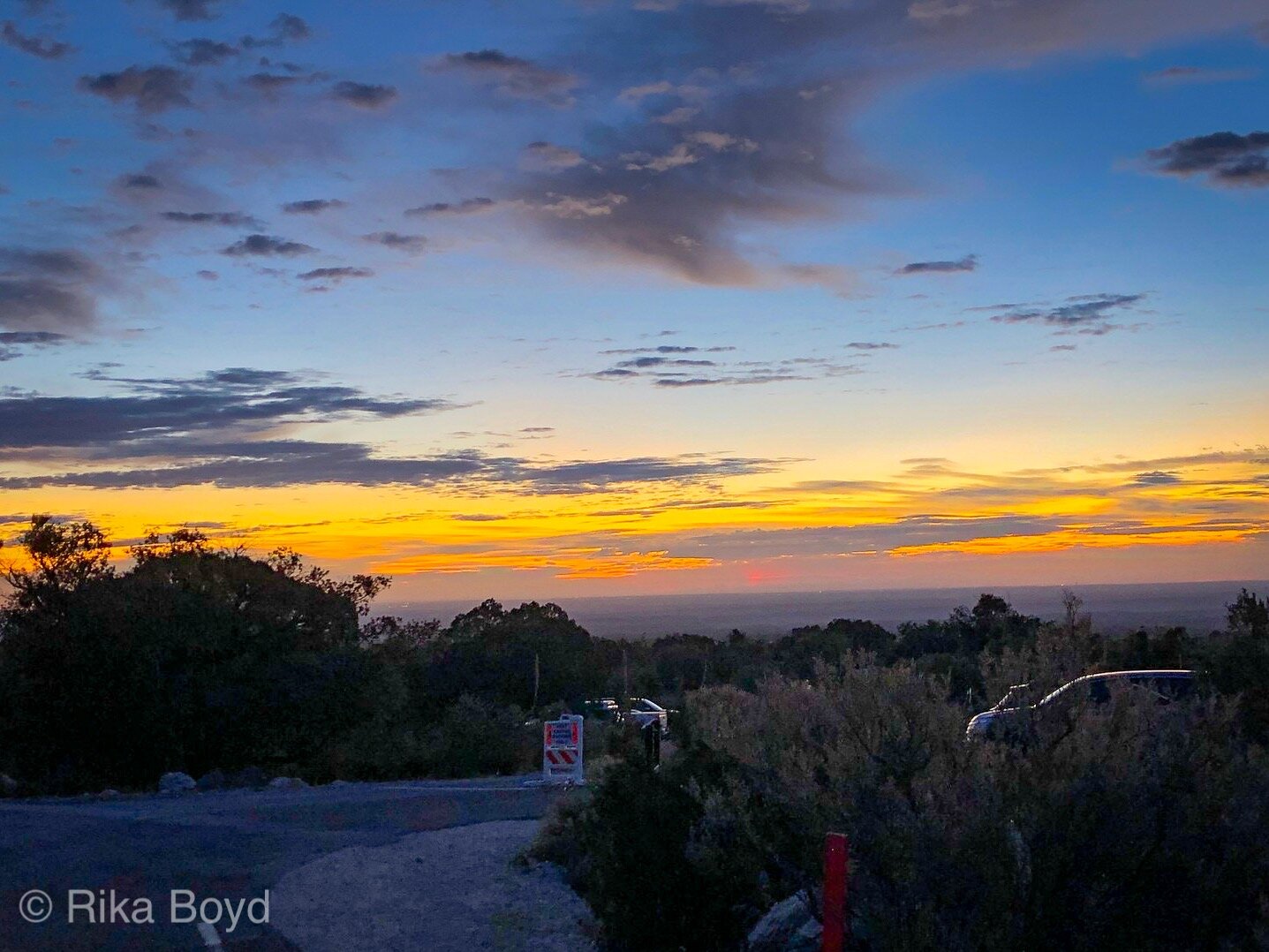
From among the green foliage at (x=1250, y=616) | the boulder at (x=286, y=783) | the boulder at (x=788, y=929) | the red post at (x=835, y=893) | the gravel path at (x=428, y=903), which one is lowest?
the boulder at (x=286, y=783)

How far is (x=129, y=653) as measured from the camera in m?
25.5

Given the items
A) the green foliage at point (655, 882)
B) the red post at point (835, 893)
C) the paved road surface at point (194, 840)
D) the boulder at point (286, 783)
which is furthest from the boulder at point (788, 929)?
the boulder at point (286, 783)

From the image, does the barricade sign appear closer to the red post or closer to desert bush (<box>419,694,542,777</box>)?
desert bush (<box>419,694,542,777</box>)

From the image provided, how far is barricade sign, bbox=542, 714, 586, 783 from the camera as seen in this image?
1950 cm

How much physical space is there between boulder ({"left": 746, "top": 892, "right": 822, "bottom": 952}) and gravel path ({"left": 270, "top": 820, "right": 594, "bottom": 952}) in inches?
63.5

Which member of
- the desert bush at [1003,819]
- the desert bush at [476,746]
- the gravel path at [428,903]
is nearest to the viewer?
the desert bush at [1003,819]

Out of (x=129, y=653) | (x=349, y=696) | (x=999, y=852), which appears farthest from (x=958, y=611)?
(x=999, y=852)

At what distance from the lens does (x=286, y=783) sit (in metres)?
21.1

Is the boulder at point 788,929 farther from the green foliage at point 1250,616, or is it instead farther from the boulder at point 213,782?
the boulder at point 213,782

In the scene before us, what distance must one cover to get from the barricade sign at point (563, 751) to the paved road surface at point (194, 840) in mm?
604

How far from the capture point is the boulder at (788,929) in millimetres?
7945

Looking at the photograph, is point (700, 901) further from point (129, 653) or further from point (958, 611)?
point (958, 611)

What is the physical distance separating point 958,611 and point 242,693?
30.4m

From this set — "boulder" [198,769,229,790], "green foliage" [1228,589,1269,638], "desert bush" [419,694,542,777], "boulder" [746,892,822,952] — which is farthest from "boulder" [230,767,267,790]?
"green foliage" [1228,589,1269,638]
